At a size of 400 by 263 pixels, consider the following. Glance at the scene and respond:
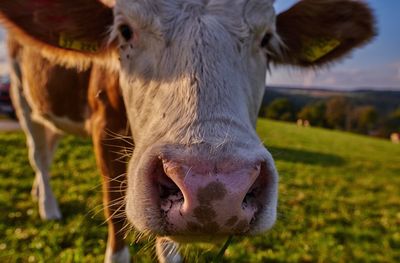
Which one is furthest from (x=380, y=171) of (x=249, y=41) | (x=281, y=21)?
(x=249, y=41)

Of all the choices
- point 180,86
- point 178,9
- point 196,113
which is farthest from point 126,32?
point 196,113

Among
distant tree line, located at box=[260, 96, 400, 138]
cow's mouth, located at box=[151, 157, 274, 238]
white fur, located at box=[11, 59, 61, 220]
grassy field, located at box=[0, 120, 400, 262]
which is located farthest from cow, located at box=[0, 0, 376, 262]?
A: distant tree line, located at box=[260, 96, 400, 138]

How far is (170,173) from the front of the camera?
1611 mm

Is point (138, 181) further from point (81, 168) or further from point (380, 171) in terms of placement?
point (380, 171)

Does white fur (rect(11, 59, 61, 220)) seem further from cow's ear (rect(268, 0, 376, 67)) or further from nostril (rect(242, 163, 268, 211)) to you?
nostril (rect(242, 163, 268, 211))

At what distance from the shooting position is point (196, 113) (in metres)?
1.87

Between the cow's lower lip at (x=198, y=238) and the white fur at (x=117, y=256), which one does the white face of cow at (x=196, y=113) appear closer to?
the cow's lower lip at (x=198, y=238)

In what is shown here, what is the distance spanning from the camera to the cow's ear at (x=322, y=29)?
129 inches

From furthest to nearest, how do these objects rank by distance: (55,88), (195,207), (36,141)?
1. (36,141)
2. (55,88)
3. (195,207)

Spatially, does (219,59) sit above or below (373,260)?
above

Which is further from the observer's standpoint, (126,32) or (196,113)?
(126,32)

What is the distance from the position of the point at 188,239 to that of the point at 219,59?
0.90m

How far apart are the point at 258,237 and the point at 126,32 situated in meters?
2.79

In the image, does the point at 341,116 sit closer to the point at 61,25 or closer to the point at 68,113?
the point at 68,113
